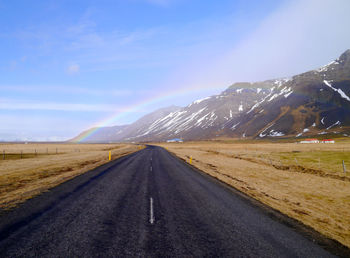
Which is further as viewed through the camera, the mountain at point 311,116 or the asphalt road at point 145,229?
the mountain at point 311,116

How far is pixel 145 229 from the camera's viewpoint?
6266 millimetres

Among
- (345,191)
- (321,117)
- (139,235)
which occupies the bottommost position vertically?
(345,191)

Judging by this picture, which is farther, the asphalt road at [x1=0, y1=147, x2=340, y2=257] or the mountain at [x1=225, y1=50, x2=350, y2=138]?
the mountain at [x1=225, y1=50, x2=350, y2=138]

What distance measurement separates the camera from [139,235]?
5844 mm

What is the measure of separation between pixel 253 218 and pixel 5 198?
34.1 feet

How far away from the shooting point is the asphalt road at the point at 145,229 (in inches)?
201

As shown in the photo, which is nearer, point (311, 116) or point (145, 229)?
point (145, 229)

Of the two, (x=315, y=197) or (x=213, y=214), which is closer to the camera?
(x=213, y=214)

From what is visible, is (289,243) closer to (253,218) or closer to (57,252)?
(253,218)

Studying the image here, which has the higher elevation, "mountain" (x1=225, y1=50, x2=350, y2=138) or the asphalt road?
"mountain" (x1=225, y1=50, x2=350, y2=138)

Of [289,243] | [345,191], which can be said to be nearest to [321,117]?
[345,191]

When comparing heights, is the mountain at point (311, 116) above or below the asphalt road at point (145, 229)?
above

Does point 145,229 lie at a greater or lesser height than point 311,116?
lesser

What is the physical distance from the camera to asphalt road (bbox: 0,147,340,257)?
5.10 m
